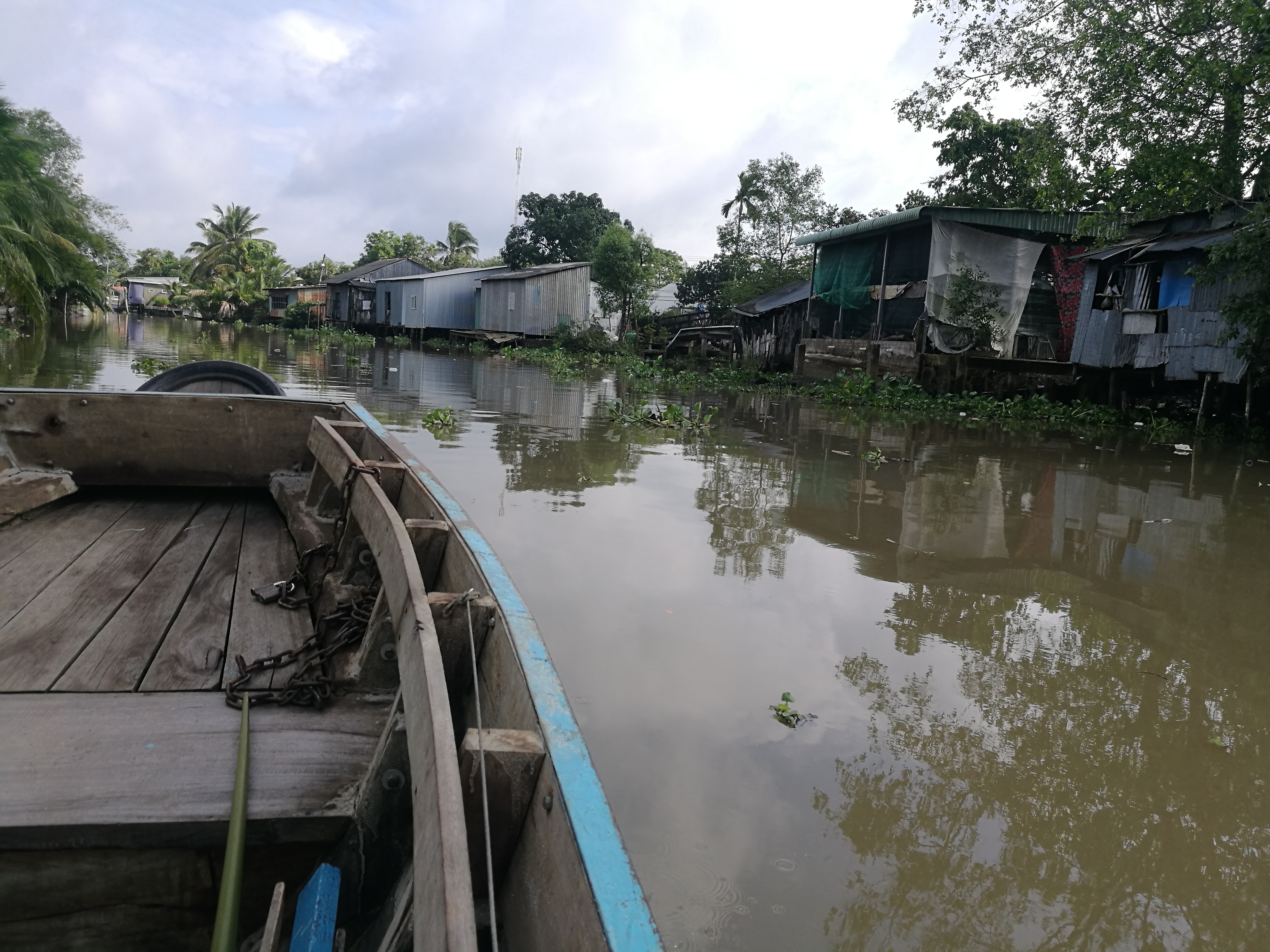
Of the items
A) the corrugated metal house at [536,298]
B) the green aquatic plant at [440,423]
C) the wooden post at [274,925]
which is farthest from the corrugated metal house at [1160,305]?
the corrugated metal house at [536,298]

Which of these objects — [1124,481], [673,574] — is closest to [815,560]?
[673,574]

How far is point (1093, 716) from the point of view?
11.4 feet

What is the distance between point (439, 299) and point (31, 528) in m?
34.8

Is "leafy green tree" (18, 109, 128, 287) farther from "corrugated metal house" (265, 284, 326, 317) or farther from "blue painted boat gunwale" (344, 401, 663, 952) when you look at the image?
"blue painted boat gunwale" (344, 401, 663, 952)

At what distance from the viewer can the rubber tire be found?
223 inches

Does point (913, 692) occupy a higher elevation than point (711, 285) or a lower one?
lower

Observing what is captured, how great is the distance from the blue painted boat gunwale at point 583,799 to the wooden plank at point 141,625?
1181 millimetres

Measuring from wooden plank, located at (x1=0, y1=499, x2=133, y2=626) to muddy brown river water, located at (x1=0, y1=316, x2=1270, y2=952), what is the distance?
1989 millimetres

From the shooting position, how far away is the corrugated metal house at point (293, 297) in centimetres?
5022

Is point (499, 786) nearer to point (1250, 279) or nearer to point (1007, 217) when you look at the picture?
point (1250, 279)

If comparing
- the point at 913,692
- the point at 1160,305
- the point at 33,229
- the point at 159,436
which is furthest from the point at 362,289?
the point at 913,692

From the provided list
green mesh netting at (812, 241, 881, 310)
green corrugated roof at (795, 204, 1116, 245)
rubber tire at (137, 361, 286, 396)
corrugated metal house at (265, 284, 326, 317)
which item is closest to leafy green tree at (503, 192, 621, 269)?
corrugated metal house at (265, 284, 326, 317)

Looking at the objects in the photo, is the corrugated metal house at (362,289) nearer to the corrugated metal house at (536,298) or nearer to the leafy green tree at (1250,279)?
the corrugated metal house at (536,298)

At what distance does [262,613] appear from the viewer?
312 cm
